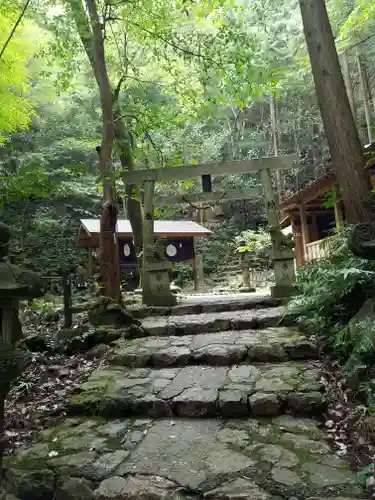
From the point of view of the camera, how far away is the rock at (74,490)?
7.80 ft

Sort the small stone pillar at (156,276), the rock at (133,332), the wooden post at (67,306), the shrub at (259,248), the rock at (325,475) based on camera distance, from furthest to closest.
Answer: the shrub at (259,248)
the small stone pillar at (156,276)
the wooden post at (67,306)
the rock at (133,332)
the rock at (325,475)

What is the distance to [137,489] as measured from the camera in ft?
7.69

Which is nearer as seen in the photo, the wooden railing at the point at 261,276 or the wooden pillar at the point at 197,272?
the wooden pillar at the point at 197,272

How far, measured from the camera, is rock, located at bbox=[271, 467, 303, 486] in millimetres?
2311

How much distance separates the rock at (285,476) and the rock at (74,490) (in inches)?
48.5

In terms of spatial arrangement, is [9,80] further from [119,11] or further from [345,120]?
[345,120]

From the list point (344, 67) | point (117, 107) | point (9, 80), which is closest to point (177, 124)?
point (117, 107)

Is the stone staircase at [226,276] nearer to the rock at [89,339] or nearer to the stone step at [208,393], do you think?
the rock at [89,339]

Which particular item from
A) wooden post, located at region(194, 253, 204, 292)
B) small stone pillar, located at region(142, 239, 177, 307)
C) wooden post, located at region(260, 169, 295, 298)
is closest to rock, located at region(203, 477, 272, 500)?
wooden post, located at region(260, 169, 295, 298)

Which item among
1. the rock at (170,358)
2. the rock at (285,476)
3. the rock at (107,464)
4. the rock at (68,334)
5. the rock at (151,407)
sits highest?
the rock at (68,334)

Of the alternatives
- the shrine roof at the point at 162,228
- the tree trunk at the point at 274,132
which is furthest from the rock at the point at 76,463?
the tree trunk at the point at 274,132

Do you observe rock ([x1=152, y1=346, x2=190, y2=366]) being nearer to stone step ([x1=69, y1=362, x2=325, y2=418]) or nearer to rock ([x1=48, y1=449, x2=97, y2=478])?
stone step ([x1=69, y1=362, x2=325, y2=418])

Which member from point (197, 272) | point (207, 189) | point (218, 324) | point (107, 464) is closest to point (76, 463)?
point (107, 464)

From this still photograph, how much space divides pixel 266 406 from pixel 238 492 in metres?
1.18
